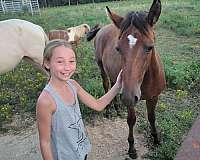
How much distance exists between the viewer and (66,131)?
188 cm

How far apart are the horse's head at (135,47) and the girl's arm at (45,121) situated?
80cm

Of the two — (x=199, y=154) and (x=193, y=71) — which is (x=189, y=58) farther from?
(x=199, y=154)

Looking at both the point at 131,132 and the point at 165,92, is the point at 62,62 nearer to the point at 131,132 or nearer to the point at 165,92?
the point at 131,132

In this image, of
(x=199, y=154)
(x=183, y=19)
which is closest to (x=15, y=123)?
(x=199, y=154)

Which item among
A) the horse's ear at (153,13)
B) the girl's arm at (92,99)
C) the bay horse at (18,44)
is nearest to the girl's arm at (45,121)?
the girl's arm at (92,99)

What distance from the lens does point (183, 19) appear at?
11586 mm

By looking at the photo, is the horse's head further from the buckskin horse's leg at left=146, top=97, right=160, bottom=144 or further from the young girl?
the buckskin horse's leg at left=146, top=97, right=160, bottom=144

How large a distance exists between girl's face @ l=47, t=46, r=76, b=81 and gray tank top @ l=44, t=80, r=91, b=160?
0.40ft

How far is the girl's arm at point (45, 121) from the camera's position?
69.0 inches

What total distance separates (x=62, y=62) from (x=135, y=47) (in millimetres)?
867

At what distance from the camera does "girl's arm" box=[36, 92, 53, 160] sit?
5.75ft

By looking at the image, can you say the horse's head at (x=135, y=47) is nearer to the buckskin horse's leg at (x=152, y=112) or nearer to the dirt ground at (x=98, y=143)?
the buckskin horse's leg at (x=152, y=112)

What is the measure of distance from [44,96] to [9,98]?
11.7 ft

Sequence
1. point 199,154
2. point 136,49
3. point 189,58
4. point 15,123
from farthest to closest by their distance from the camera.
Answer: point 189,58, point 15,123, point 136,49, point 199,154
